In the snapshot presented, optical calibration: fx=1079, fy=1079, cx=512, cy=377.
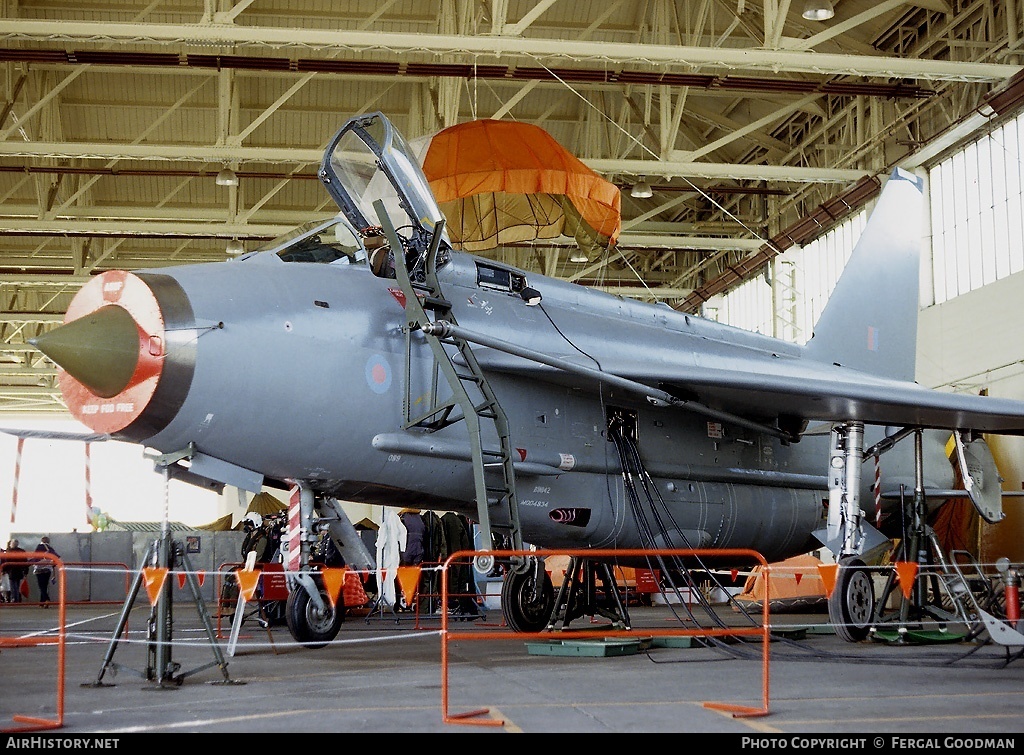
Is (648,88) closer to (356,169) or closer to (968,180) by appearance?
(968,180)

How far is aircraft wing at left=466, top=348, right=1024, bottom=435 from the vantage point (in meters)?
8.64

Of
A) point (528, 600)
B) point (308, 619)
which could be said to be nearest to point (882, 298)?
point (528, 600)

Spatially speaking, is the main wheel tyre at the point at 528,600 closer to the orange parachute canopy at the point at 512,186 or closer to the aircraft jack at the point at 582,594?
the aircraft jack at the point at 582,594

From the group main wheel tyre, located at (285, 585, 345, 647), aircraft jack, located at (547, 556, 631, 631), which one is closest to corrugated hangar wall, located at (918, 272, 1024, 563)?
aircraft jack, located at (547, 556, 631, 631)

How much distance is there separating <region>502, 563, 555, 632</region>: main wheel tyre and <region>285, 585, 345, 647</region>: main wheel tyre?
136cm

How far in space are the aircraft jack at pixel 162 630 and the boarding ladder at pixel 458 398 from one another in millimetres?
1962

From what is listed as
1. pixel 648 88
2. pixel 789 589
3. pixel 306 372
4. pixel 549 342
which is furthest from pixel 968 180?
pixel 306 372

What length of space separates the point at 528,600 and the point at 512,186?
17.4ft

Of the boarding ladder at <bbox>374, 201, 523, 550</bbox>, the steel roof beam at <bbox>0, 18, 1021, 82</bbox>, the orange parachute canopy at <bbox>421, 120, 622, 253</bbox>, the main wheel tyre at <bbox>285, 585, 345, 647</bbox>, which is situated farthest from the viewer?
→ the steel roof beam at <bbox>0, 18, 1021, 82</bbox>

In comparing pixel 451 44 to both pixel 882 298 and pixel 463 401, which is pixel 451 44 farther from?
pixel 463 401

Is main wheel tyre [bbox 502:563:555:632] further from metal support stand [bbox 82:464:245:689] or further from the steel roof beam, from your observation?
the steel roof beam

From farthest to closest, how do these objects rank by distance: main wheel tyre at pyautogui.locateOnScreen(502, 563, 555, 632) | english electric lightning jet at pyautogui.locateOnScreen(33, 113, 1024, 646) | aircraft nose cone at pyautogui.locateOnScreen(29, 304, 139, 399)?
main wheel tyre at pyautogui.locateOnScreen(502, 563, 555, 632) → english electric lightning jet at pyautogui.locateOnScreen(33, 113, 1024, 646) → aircraft nose cone at pyautogui.locateOnScreen(29, 304, 139, 399)

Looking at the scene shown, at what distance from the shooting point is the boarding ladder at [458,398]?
762cm

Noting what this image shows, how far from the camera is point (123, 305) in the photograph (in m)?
6.65
